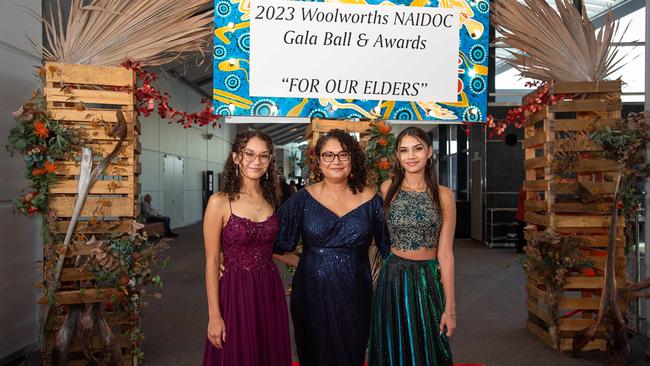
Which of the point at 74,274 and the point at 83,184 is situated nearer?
the point at 83,184

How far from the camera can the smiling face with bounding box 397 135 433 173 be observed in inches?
98.8

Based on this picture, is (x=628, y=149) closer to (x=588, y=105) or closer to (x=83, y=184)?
(x=588, y=105)

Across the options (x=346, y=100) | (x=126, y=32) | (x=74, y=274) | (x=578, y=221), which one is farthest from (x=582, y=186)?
(x=74, y=274)

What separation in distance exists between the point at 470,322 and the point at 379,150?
7.35ft

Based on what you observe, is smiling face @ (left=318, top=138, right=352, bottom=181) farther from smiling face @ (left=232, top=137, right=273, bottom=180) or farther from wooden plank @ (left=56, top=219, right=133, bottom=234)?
wooden plank @ (left=56, top=219, right=133, bottom=234)

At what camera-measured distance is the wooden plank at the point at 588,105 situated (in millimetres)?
3929

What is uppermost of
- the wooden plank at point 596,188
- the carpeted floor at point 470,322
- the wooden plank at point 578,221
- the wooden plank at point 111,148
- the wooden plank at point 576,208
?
the wooden plank at point 111,148

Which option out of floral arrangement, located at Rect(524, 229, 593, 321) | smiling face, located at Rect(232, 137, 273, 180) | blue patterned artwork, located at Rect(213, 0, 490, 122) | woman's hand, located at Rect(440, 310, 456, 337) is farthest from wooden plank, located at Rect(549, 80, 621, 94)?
smiling face, located at Rect(232, 137, 273, 180)

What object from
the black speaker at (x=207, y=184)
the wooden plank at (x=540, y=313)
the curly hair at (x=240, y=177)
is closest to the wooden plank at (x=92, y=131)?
the curly hair at (x=240, y=177)

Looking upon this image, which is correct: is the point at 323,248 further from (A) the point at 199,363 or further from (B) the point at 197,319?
(B) the point at 197,319

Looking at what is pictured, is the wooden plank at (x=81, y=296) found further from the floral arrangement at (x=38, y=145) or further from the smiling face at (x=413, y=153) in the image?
the smiling face at (x=413, y=153)

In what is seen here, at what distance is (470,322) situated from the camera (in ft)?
16.3

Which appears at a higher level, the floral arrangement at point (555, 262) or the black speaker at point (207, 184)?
the black speaker at point (207, 184)

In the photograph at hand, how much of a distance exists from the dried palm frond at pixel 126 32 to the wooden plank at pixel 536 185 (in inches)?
108
